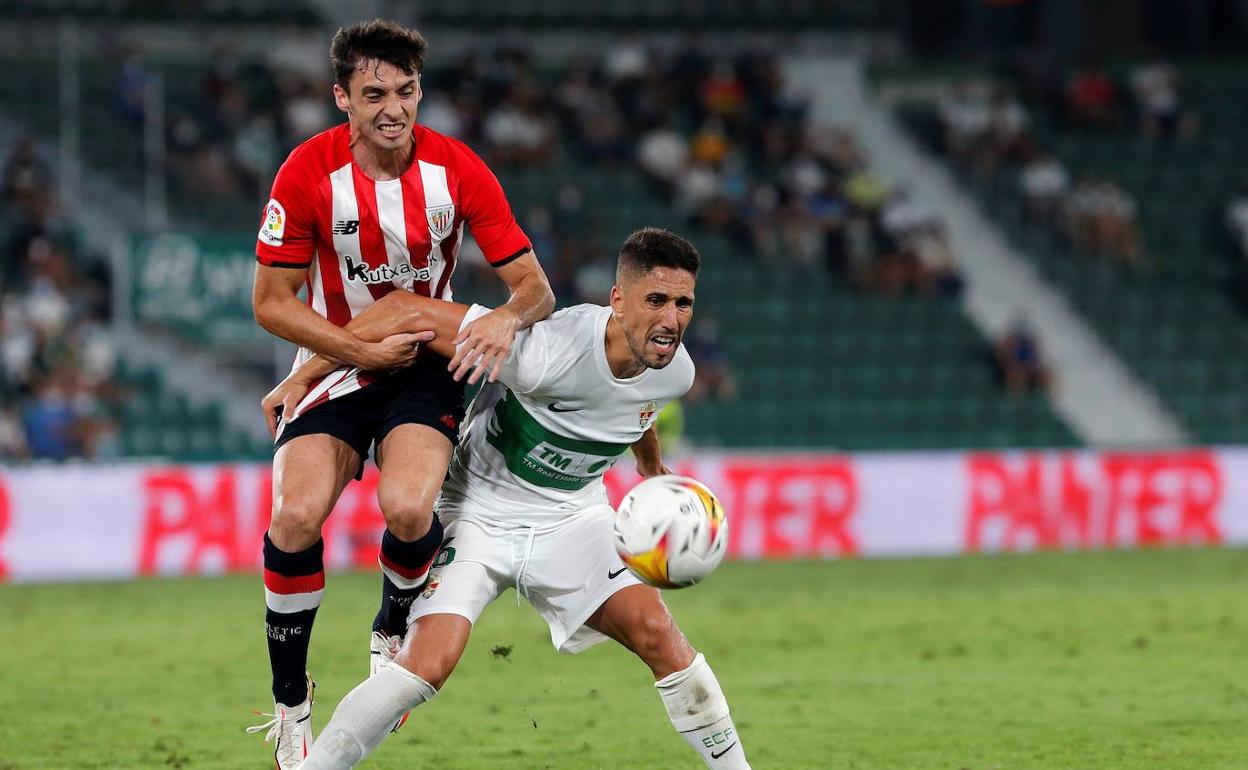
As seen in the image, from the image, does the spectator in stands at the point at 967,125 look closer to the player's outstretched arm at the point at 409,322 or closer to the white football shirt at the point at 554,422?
the white football shirt at the point at 554,422

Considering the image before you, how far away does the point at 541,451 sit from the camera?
640 cm

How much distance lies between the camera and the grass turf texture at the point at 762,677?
760 cm

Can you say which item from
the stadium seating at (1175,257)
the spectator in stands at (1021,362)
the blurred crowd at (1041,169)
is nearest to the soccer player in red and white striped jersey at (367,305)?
the spectator in stands at (1021,362)

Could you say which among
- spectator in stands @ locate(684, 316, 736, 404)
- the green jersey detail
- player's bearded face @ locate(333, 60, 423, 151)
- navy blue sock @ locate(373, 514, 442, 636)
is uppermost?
player's bearded face @ locate(333, 60, 423, 151)

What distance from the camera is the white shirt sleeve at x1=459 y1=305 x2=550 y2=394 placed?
6227 mm

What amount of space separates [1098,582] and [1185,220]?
35.5 feet

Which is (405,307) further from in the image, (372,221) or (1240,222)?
(1240,222)

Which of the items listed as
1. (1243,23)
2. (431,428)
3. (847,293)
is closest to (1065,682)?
(431,428)

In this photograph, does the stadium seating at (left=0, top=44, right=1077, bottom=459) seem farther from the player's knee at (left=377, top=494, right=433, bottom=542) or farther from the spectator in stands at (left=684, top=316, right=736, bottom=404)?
the player's knee at (left=377, top=494, right=433, bottom=542)

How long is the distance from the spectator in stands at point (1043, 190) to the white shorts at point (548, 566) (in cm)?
1837

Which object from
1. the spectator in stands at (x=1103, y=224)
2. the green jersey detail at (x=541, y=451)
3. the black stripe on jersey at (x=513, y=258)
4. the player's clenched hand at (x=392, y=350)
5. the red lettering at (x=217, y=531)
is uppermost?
the black stripe on jersey at (x=513, y=258)

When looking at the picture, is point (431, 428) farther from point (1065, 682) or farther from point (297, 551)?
point (1065, 682)

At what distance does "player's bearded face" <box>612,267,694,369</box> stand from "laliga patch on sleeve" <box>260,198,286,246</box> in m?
1.26

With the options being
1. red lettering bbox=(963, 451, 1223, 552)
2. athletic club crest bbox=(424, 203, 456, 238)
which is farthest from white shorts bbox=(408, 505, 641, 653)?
→ red lettering bbox=(963, 451, 1223, 552)
